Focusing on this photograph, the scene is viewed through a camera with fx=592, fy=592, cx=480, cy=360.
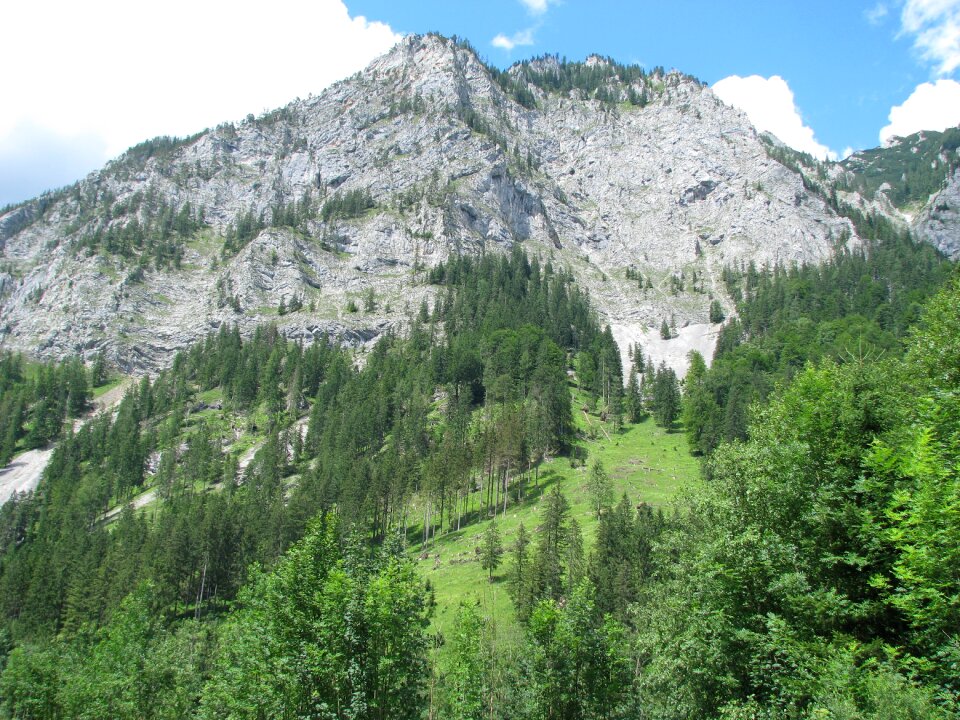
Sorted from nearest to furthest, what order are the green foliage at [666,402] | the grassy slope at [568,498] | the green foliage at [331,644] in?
the green foliage at [331,644] → the grassy slope at [568,498] → the green foliage at [666,402]

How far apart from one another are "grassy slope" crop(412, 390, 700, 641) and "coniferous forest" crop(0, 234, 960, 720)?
177cm

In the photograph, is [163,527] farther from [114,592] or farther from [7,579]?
[7,579]

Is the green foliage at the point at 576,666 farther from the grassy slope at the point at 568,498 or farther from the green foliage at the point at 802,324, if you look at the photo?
the green foliage at the point at 802,324

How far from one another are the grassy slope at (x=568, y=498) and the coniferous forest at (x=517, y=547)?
1766 mm

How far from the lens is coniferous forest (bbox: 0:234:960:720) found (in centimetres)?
1877

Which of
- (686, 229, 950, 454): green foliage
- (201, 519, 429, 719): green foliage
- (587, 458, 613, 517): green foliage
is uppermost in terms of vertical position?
(686, 229, 950, 454): green foliage

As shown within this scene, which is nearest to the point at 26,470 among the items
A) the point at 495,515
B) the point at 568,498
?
the point at 495,515

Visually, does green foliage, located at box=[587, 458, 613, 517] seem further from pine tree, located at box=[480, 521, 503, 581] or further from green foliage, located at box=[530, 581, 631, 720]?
green foliage, located at box=[530, 581, 631, 720]

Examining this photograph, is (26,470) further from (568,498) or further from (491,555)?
(491,555)

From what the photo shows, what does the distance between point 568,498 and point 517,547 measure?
82.1ft

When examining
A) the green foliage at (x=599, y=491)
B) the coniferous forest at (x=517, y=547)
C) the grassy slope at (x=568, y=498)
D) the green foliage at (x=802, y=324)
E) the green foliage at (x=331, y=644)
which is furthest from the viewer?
the green foliage at (x=802, y=324)

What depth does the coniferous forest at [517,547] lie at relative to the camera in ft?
61.6

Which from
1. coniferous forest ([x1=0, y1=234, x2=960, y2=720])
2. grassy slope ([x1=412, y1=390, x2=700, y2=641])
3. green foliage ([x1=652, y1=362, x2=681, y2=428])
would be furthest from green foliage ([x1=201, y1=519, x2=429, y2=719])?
green foliage ([x1=652, y1=362, x2=681, y2=428])

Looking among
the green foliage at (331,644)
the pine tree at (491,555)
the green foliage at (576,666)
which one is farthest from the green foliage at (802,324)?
the green foliage at (331,644)
